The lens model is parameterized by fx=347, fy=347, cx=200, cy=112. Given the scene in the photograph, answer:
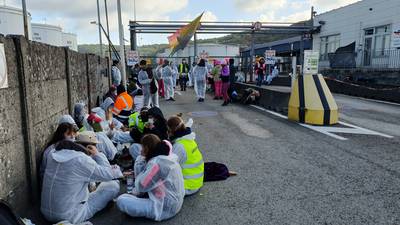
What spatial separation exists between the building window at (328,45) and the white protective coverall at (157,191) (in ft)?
89.9

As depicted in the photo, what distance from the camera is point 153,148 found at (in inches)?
164

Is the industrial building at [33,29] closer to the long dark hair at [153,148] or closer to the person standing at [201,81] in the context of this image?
the person standing at [201,81]

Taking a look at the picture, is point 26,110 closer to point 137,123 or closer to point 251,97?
point 137,123

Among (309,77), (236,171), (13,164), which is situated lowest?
(236,171)

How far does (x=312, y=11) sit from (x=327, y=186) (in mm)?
29733

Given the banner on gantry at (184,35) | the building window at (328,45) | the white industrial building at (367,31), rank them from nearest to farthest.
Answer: the banner on gantry at (184,35), the white industrial building at (367,31), the building window at (328,45)

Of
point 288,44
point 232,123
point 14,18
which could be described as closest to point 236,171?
point 232,123

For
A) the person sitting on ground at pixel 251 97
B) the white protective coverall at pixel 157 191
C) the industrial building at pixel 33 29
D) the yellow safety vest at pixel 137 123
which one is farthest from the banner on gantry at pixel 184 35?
the white protective coverall at pixel 157 191

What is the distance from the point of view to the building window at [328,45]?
2861cm

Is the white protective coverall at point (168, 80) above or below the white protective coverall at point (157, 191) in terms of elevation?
above

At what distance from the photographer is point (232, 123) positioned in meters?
10.2

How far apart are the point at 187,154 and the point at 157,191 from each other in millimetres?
746

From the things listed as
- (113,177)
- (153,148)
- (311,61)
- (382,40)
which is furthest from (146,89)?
(382,40)

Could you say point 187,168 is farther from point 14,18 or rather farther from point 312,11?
point 312,11
